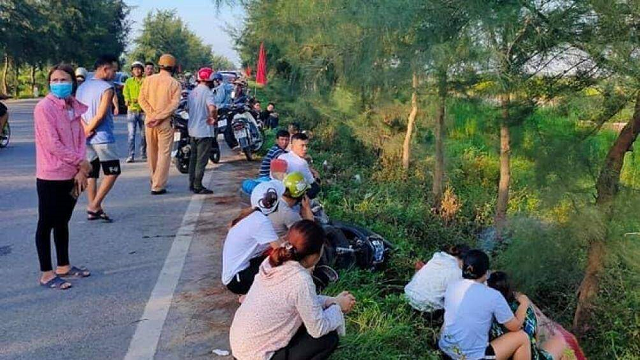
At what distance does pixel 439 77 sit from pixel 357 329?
300 centimetres

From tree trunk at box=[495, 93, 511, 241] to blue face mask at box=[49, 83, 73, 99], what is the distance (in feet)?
11.4

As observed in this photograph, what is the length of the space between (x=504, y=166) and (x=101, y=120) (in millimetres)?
4150

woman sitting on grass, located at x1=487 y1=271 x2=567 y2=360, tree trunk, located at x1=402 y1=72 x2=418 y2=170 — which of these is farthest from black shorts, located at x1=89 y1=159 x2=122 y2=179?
tree trunk, located at x1=402 y1=72 x2=418 y2=170

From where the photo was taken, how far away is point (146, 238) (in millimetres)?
5801

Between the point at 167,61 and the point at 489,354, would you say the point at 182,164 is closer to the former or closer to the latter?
the point at 167,61

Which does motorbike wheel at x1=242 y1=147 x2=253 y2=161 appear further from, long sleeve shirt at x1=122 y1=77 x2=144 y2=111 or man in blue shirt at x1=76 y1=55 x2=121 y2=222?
man in blue shirt at x1=76 y1=55 x2=121 y2=222

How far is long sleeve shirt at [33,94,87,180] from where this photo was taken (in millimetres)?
4359

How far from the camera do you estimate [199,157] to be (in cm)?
768

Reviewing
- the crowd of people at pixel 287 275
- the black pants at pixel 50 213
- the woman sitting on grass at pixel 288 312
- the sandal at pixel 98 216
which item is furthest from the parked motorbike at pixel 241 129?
the woman sitting on grass at pixel 288 312

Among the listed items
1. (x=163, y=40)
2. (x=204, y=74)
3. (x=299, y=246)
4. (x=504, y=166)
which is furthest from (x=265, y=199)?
(x=163, y=40)

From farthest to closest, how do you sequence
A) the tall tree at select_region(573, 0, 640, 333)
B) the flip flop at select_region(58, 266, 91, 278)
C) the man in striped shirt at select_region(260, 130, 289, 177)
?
the man in striped shirt at select_region(260, 130, 289, 177)
the flip flop at select_region(58, 266, 91, 278)
the tall tree at select_region(573, 0, 640, 333)

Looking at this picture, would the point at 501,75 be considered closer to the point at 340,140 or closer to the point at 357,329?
the point at 357,329

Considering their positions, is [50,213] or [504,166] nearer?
[50,213]

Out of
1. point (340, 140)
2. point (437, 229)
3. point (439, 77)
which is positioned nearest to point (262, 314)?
point (439, 77)
